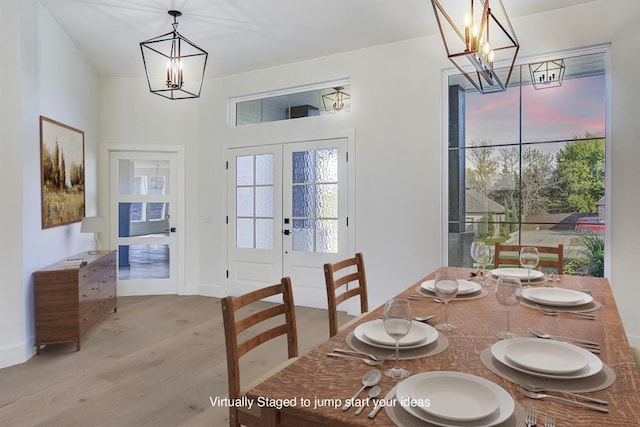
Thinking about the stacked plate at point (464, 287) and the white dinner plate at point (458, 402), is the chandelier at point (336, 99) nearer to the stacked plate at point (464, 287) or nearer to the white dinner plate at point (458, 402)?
the stacked plate at point (464, 287)

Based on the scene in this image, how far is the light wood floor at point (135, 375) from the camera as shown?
92.5 inches

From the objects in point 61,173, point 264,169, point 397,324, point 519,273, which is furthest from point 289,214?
point 397,324

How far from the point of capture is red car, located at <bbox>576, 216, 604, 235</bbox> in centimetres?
337

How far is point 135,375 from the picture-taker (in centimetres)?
289

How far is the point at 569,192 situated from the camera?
347 centimetres

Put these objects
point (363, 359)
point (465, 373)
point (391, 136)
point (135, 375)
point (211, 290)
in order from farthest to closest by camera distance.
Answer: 1. point (211, 290)
2. point (391, 136)
3. point (135, 375)
4. point (363, 359)
5. point (465, 373)

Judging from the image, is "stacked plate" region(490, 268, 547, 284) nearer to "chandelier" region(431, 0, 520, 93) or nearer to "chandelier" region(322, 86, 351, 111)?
"chandelier" region(431, 0, 520, 93)

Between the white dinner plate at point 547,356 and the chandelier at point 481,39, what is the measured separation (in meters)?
1.17

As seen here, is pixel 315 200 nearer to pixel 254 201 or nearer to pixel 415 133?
pixel 254 201

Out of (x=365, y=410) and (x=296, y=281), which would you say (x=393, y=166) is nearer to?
(x=296, y=281)

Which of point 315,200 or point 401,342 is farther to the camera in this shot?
point 315,200

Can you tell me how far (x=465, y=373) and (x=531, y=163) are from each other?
3.06 meters

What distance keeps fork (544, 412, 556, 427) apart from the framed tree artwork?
3.99 meters

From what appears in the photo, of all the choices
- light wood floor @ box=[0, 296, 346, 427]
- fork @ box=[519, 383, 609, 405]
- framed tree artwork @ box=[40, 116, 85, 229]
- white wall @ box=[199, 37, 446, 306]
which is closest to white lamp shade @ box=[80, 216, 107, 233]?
framed tree artwork @ box=[40, 116, 85, 229]
